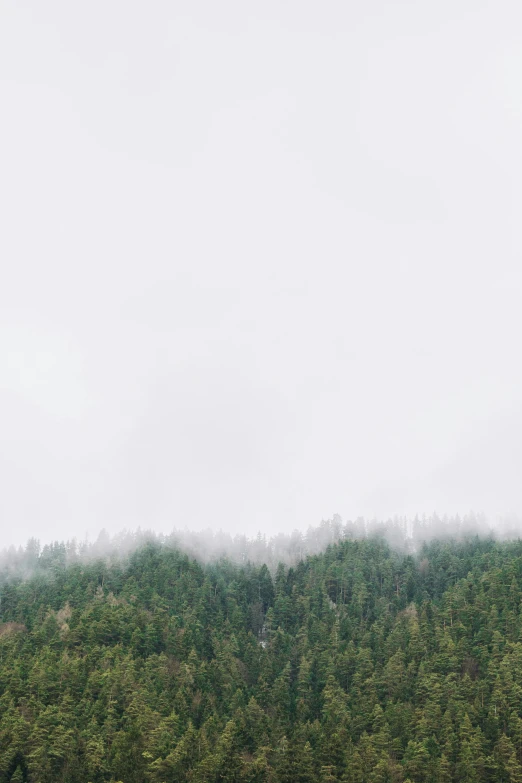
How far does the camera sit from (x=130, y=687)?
101 metres

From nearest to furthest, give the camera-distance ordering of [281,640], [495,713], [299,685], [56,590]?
1. [495,713]
2. [299,685]
3. [281,640]
4. [56,590]

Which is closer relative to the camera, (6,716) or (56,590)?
(6,716)

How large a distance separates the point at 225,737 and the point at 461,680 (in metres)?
34.3

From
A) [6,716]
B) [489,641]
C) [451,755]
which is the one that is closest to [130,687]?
[6,716]

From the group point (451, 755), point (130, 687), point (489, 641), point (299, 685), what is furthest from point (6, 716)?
point (489, 641)

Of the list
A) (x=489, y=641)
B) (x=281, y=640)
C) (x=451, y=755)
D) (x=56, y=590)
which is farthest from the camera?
(x=56, y=590)

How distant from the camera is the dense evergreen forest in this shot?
3216 inches

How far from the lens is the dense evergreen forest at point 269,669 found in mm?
81688

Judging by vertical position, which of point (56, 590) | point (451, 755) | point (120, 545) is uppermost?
point (120, 545)

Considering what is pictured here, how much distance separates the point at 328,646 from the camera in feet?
407

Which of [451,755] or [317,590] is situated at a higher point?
[317,590]

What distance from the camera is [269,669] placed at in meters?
118

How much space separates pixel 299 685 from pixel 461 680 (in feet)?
101

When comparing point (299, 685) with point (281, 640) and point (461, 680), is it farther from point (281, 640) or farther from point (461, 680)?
point (461, 680)
